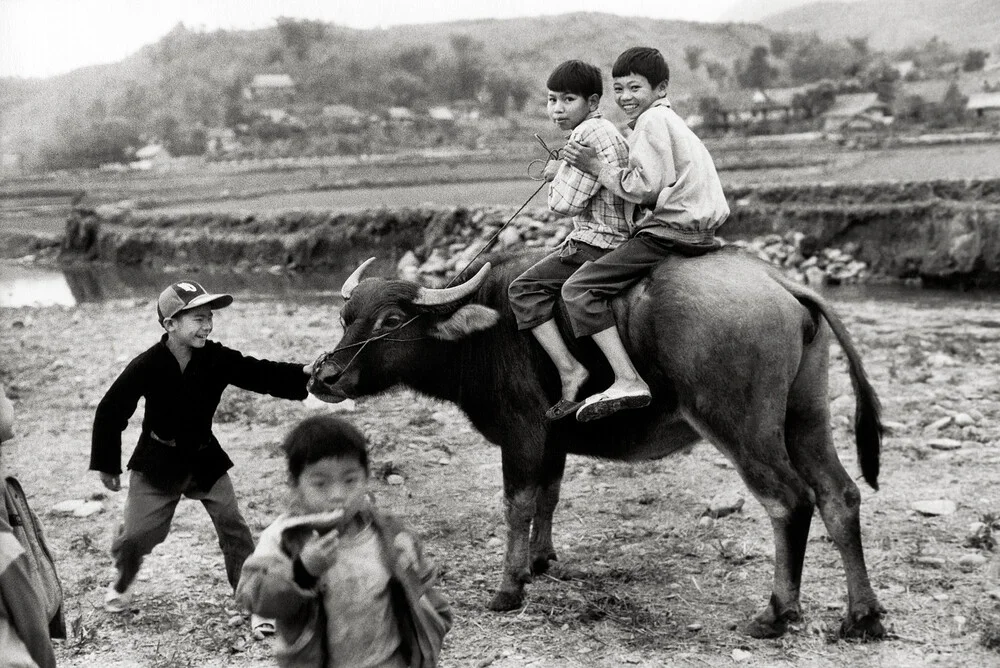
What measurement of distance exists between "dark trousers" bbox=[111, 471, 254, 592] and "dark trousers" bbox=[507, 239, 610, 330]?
65.2 inches

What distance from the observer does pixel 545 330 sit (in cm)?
477

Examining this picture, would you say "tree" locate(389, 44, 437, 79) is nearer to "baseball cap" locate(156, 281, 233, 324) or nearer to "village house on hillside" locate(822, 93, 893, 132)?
"village house on hillside" locate(822, 93, 893, 132)

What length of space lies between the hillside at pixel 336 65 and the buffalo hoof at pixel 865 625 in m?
93.5

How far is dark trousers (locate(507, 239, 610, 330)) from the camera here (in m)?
4.77

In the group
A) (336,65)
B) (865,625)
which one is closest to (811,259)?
(865,625)

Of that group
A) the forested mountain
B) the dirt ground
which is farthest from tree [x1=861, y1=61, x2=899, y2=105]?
the dirt ground

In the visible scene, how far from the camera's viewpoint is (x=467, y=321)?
4.92 m

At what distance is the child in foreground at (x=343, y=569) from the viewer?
2803 millimetres

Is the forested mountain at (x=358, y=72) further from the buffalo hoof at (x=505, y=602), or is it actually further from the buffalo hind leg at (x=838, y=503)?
the buffalo hind leg at (x=838, y=503)

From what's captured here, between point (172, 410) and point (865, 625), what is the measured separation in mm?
3355

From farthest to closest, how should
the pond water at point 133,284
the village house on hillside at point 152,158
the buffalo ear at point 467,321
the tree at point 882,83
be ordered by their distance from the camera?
the village house on hillside at point 152,158, the tree at point 882,83, the pond water at point 133,284, the buffalo ear at point 467,321

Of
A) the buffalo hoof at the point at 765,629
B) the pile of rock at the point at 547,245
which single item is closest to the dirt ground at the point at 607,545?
the buffalo hoof at the point at 765,629

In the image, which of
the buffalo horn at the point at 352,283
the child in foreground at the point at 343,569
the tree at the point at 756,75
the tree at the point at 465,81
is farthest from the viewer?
the tree at the point at 465,81

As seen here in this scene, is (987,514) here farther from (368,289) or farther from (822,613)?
(368,289)
